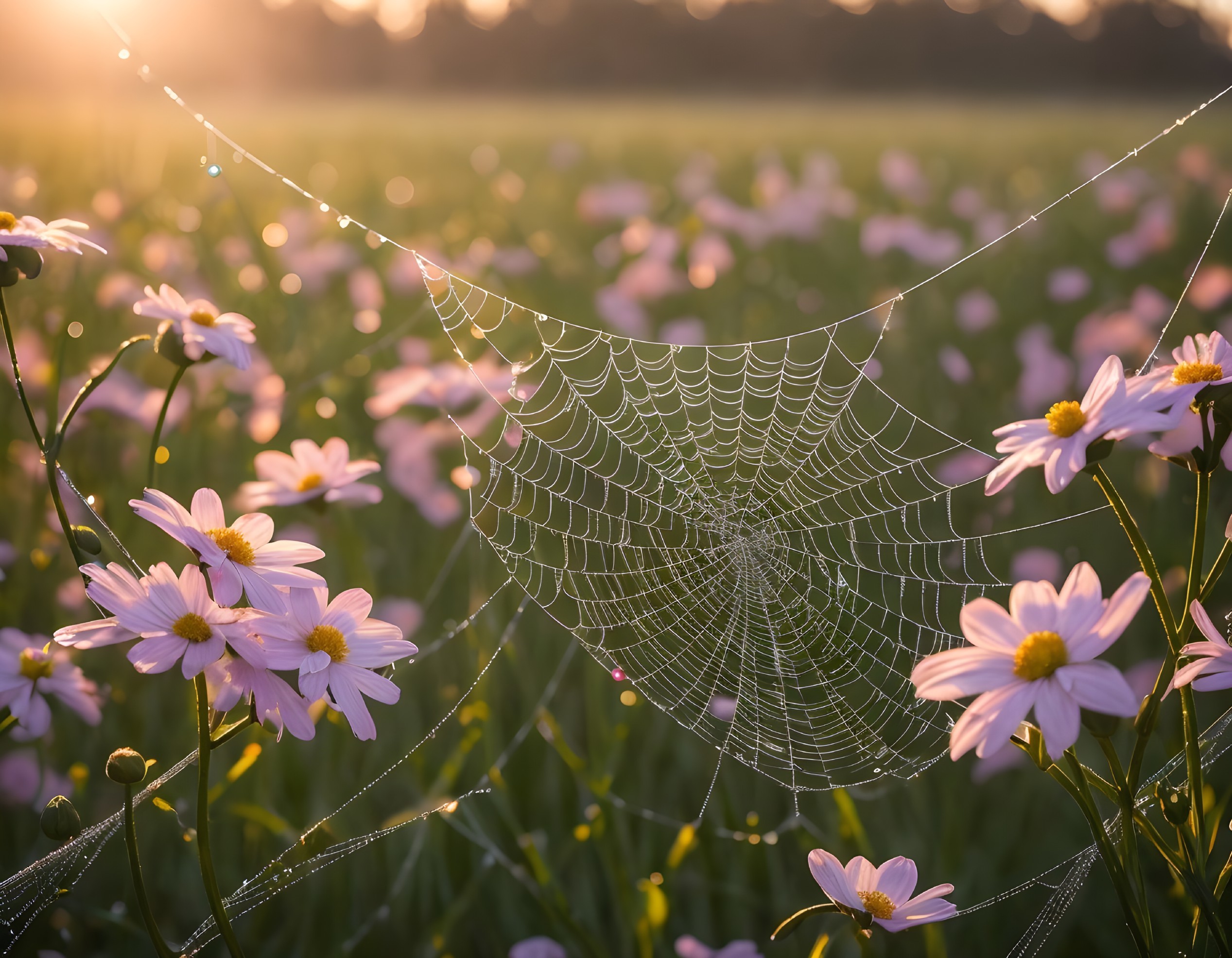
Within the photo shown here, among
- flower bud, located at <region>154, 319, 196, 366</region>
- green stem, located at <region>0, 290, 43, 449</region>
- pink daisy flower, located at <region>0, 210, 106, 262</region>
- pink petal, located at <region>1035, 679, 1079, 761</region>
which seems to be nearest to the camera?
pink petal, located at <region>1035, 679, 1079, 761</region>

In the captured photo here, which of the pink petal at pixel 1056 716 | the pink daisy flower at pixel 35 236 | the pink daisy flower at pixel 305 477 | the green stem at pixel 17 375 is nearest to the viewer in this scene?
the pink petal at pixel 1056 716

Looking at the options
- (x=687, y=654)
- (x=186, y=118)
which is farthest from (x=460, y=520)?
(x=186, y=118)

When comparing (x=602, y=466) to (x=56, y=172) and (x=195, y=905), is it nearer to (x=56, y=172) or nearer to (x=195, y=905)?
(x=195, y=905)

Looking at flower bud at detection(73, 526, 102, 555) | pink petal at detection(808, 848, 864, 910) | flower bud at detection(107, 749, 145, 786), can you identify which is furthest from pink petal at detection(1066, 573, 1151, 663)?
flower bud at detection(73, 526, 102, 555)

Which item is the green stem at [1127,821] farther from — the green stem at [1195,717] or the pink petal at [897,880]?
the pink petal at [897,880]

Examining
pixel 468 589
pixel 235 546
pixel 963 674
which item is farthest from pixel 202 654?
pixel 468 589

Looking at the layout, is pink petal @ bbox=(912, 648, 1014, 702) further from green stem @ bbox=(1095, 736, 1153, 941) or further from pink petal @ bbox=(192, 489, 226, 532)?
pink petal @ bbox=(192, 489, 226, 532)

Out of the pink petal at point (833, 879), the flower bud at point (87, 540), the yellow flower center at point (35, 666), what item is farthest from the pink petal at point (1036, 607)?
the yellow flower center at point (35, 666)
